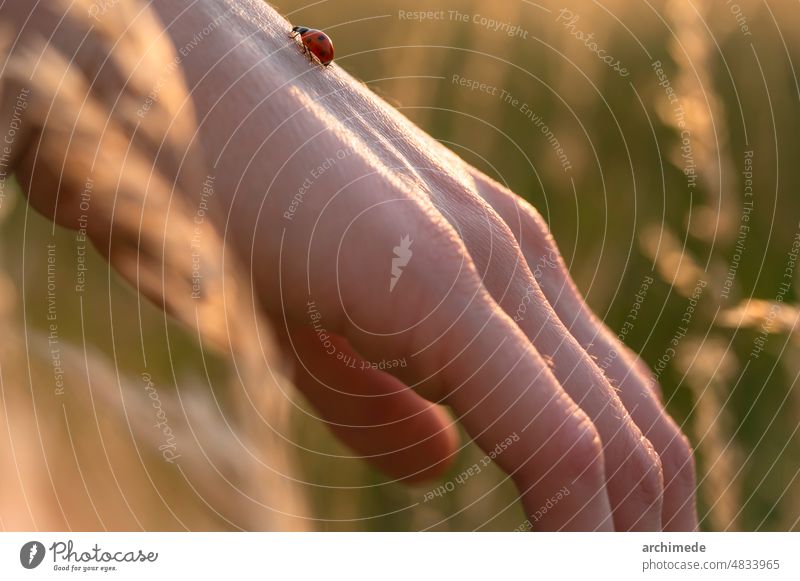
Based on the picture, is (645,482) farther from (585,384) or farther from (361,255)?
(361,255)

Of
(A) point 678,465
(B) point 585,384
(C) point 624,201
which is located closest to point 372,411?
(B) point 585,384

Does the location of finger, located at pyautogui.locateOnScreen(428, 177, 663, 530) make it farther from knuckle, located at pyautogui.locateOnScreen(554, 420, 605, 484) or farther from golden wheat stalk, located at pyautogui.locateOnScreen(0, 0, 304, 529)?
golden wheat stalk, located at pyautogui.locateOnScreen(0, 0, 304, 529)

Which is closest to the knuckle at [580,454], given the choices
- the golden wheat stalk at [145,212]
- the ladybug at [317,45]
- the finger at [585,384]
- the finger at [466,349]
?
the finger at [466,349]

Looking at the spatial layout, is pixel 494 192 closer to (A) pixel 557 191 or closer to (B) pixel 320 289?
(A) pixel 557 191

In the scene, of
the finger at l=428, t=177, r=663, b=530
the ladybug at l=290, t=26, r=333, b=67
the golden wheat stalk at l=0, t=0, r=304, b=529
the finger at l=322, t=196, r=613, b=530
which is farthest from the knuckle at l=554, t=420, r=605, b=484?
the ladybug at l=290, t=26, r=333, b=67

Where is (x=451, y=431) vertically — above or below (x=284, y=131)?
below

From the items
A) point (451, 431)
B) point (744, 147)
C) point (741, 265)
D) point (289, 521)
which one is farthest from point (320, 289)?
point (744, 147)
